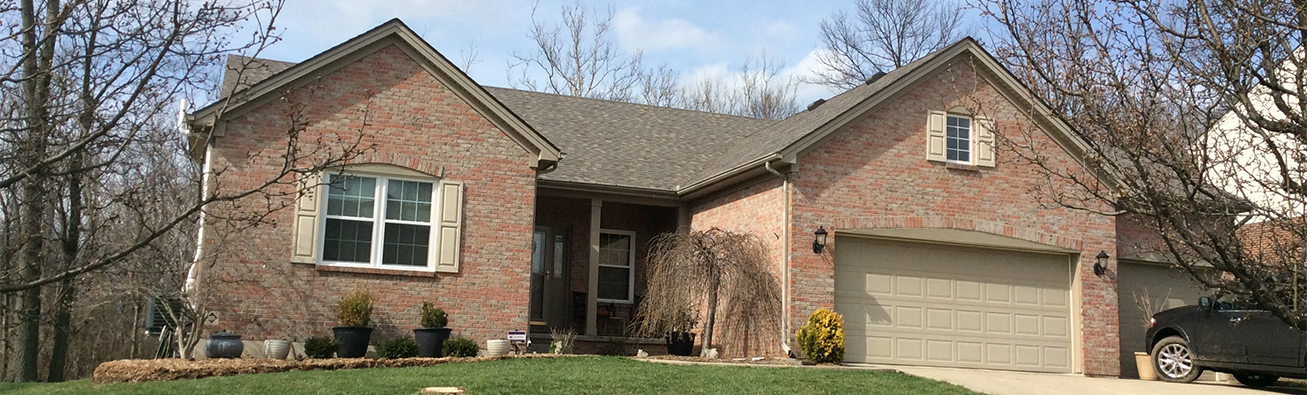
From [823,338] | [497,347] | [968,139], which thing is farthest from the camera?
A: [968,139]

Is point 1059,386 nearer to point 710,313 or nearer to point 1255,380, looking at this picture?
point 1255,380

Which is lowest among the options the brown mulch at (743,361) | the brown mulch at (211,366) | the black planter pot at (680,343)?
the brown mulch at (211,366)

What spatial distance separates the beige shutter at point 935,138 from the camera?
56.6 feet

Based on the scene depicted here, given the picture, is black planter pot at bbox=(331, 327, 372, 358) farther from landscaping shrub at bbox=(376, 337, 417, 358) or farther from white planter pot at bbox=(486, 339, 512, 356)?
white planter pot at bbox=(486, 339, 512, 356)

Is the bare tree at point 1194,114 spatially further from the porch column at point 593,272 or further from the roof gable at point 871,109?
the porch column at point 593,272

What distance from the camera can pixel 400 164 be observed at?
1545 centimetres

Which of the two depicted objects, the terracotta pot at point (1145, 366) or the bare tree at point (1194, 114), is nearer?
the bare tree at point (1194, 114)

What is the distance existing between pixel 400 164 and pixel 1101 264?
11.0m

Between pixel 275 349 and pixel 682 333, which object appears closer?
pixel 275 349

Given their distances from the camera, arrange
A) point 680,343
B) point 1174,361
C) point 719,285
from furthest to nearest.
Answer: point 680,343 → point 719,285 → point 1174,361

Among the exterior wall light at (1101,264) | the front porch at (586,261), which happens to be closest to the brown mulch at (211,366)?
the front porch at (586,261)

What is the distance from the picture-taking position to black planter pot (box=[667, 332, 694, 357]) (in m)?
16.9

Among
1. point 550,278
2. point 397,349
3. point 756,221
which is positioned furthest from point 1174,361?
point 397,349

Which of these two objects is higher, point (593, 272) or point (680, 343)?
point (593, 272)
